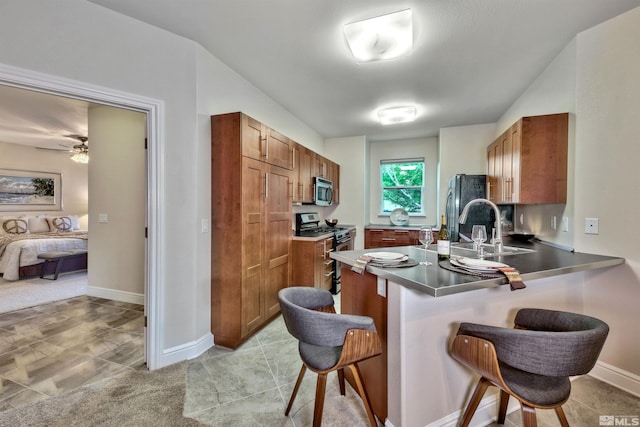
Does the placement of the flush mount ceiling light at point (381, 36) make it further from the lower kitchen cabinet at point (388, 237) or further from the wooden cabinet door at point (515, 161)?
the lower kitchen cabinet at point (388, 237)

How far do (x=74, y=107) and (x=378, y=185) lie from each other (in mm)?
5216

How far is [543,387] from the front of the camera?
118 cm

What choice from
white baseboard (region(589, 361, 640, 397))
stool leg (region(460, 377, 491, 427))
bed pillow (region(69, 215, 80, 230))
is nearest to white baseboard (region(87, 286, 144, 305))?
bed pillow (region(69, 215, 80, 230))

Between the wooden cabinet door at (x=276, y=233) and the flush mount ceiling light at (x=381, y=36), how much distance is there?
54.8 inches

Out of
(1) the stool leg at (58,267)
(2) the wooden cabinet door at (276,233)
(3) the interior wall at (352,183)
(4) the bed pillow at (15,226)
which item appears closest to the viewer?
(2) the wooden cabinet door at (276,233)

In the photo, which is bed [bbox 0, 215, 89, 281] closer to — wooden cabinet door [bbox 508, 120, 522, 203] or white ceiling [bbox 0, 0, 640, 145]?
white ceiling [bbox 0, 0, 640, 145]

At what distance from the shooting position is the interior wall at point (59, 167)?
567cm

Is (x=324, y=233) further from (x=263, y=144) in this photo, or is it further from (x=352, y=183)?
(x=352, y=183)

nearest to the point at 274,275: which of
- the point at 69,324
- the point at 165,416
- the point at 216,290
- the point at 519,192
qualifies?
the point at 216,290

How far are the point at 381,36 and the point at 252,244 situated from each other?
208cm

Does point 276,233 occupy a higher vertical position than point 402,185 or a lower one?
lower

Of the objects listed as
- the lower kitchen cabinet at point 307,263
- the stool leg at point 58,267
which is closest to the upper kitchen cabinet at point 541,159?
the lower kitchen cabinet at point 307,263

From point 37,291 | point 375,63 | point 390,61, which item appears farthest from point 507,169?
point 37,291

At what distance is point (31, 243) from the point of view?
14.6ft
